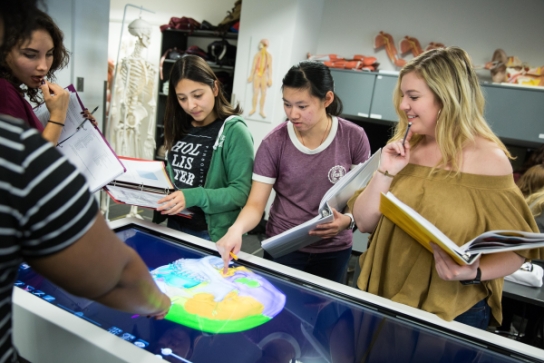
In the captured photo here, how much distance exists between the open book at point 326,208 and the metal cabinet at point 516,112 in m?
2.45

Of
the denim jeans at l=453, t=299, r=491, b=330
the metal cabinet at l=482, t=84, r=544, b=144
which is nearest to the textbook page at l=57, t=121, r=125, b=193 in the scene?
the denim jeans at l=453, t=299, r=491, b=330

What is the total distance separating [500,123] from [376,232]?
279cm

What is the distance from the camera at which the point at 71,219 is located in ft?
1.49

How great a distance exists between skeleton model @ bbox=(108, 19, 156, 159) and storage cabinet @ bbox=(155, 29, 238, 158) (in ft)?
1.35

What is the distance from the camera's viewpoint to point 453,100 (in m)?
1.08

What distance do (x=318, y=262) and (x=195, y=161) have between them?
627 mm

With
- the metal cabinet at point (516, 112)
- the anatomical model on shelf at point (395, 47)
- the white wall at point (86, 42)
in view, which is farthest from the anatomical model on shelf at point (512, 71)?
the white wall at point (86, 42)

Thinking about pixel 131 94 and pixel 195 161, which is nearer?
pixel 195 161

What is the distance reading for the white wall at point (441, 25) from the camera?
11.7 ft

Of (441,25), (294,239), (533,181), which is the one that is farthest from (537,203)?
(441,25)

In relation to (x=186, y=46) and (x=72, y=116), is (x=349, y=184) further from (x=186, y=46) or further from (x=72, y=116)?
(x=186, y=46)

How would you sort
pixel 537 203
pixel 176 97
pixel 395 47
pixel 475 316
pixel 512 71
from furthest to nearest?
pixel 395 47 → pixel 512 71 → pixel 537 203 → pixel 176 97 → pixel 475 316

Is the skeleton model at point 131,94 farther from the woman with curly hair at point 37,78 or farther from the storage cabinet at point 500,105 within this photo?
the woman with curly hair at point 37,78

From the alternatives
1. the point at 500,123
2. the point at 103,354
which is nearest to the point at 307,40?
the point at 500,123
